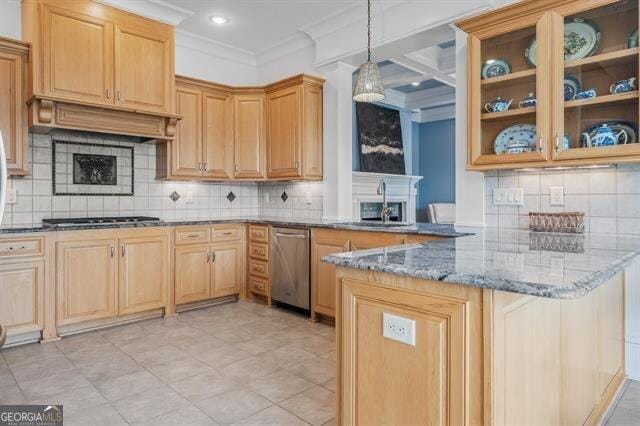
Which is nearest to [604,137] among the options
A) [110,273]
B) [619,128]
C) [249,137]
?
[619,128]

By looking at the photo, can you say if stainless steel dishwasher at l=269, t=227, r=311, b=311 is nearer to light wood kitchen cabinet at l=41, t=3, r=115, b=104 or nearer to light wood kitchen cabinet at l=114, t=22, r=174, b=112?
light wood kitchen cabinet at l=114, t=22, r=174, b=112

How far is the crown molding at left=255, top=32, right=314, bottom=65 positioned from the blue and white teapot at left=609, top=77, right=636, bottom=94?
2907 millimetres

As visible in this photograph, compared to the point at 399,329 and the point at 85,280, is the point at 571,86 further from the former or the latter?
the point at 85,280

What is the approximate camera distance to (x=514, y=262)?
1.40 meters

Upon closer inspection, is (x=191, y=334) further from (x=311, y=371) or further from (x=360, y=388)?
(x=360, y=388)

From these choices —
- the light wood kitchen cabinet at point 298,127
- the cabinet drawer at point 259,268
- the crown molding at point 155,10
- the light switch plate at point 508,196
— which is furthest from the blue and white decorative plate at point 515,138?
the crown molding at point 155,10

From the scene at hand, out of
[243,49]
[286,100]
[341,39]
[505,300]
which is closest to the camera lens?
[505,300]

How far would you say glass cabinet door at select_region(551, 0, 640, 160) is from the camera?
2.23 metres

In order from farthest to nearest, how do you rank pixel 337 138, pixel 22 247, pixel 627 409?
1. pixel 337 138
2. pixel 22 247
3. pixel 627 409

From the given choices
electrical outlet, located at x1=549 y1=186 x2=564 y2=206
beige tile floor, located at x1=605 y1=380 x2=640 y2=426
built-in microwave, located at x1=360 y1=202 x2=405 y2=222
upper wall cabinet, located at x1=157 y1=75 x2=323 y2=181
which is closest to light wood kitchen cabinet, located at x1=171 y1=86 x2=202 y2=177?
upper wall cabinet, located at x1=157 y1=75 x2=323 y2=181

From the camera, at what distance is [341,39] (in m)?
3.95

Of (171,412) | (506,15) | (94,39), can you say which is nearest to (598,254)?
(506,15)

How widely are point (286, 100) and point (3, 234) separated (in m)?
2.70

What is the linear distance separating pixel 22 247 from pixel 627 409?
13.2 feet
